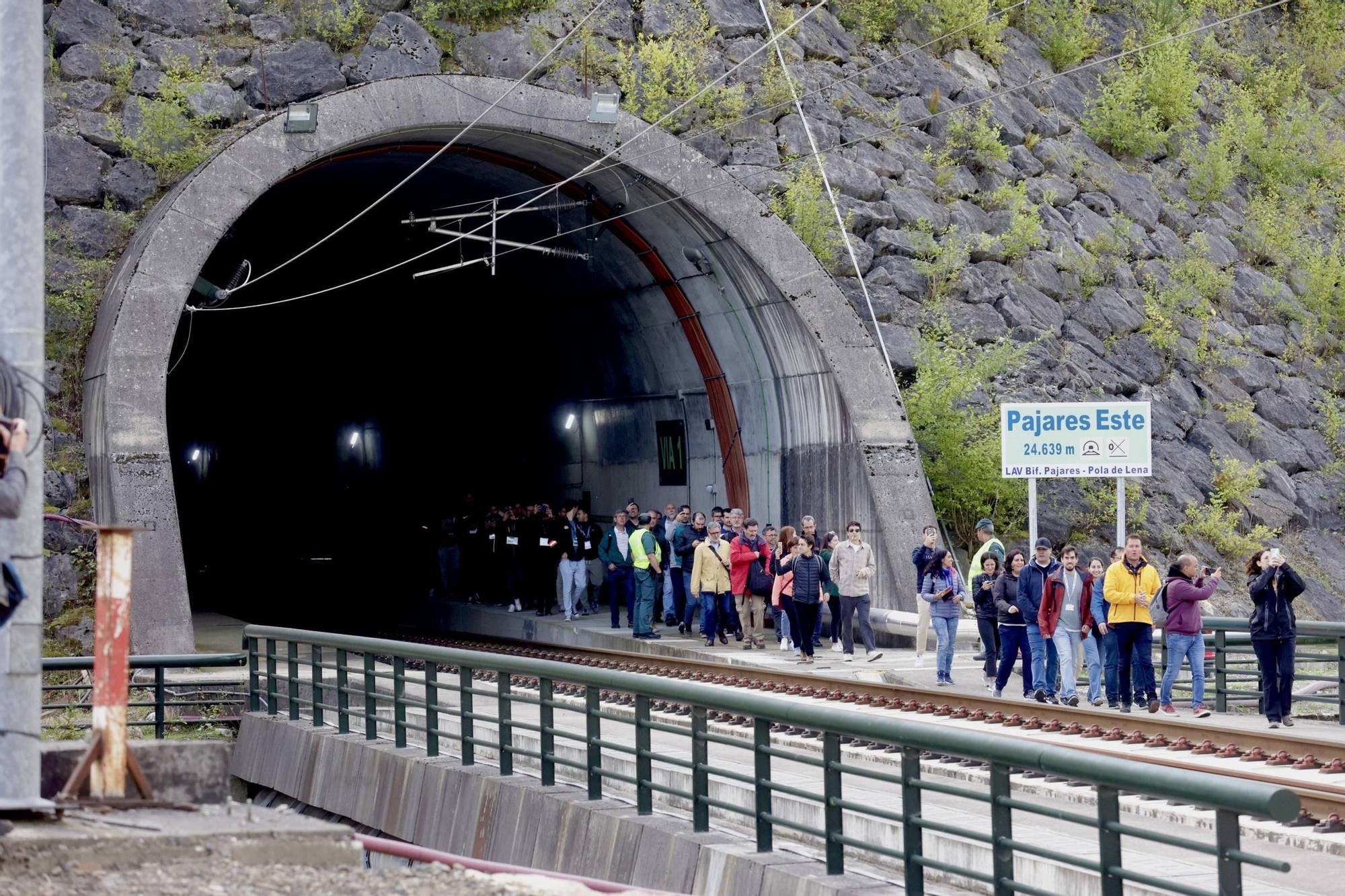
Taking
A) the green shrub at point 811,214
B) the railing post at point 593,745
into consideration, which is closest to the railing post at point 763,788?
the railing post at point 593,745

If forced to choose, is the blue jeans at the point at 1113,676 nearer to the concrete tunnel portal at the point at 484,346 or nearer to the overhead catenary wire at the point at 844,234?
the concrete tunnel portal at the point at 484,346

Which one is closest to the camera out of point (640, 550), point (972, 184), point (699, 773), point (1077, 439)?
point (699, 773)

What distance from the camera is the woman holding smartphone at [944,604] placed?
1627cm

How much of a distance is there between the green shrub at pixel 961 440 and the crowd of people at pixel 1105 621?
23.2 ft

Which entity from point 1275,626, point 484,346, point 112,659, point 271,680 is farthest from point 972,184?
point 112,659

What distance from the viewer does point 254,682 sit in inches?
576

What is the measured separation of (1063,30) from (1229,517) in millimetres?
11893

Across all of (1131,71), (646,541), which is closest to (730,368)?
(646,541)

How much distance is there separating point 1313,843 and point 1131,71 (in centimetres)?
2600

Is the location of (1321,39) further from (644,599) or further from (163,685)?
(163,685)

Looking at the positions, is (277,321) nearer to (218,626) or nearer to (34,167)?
(218,626)

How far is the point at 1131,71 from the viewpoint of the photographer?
31.5 meters

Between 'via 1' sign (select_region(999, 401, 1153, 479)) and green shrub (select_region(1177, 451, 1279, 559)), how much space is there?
5.68 m

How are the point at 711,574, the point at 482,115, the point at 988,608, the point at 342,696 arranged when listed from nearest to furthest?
the point at 342,696 < the point at 988,608 < the point at 711,574 < the point at 482,115
